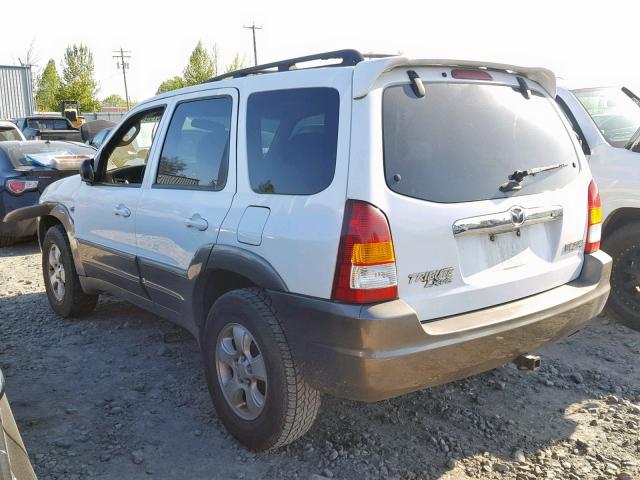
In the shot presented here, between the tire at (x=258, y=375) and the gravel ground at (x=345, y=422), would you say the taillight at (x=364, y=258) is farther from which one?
the gravel ground at (x=345, y=422)

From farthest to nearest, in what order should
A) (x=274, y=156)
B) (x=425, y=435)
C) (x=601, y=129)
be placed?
(x=601, y=129) → (x=425, y=435) → (x=274, y=156)

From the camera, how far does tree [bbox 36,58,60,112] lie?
54016 millimetres

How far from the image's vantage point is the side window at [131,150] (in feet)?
13.5

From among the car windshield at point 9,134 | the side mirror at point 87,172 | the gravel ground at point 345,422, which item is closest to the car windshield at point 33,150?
the car windshield at point 9,134

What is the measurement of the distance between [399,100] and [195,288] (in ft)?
5.00

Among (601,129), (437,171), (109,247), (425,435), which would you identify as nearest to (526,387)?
(425,435)

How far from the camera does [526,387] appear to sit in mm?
3705

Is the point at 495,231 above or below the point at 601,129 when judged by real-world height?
below

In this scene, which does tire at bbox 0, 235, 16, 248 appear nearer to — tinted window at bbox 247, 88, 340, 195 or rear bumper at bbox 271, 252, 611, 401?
tinted window at bbox 247, 88, 340, 195

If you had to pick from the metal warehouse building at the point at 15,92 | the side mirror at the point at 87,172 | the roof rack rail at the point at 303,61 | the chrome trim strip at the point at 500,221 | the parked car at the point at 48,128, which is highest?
the metal warehouse building at the point at 15,92

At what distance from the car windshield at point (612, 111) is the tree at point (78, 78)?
178ft

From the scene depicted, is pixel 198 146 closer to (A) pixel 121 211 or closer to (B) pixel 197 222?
(B) pixel 197 222

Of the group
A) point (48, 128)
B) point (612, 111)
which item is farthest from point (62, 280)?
point (48, 128)

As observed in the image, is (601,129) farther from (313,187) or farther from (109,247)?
(109,247)
